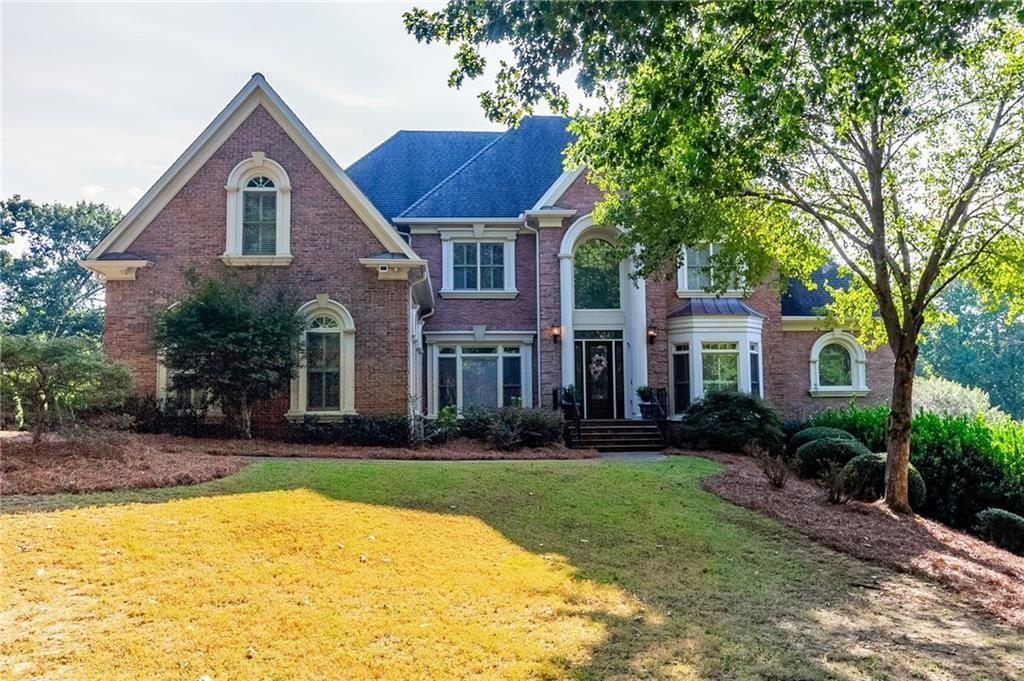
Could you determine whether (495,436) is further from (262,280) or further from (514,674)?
(514,674)

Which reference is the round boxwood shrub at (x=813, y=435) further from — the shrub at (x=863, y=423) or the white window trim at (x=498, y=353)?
the white window trim at (x=498, y=353)

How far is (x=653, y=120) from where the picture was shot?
24.9 feet

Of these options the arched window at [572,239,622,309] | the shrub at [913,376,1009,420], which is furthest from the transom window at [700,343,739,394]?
the shrub at [913,376,1009,420]

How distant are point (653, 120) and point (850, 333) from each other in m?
16.3

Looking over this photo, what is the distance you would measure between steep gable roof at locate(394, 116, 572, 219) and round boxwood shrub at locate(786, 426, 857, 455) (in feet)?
32.7

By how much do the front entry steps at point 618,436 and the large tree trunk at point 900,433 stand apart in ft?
21.4

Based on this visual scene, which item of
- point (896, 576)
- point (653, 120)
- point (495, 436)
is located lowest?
point (896, 576)

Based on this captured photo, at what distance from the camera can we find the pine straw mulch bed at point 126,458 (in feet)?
27.9

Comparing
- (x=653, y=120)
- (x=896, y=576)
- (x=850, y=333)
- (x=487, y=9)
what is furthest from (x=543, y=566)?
(x=850, y=333)

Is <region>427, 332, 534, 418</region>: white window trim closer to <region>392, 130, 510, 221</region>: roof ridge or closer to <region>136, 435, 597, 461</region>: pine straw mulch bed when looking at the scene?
<region>392, 130, 510, 221</region>: roof ridge

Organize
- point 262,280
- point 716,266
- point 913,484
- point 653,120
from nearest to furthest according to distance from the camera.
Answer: point 653,120 → point 913,484 → point 716,266 → point 262,280

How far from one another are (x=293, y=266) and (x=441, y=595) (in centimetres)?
1155

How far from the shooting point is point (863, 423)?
16359mm

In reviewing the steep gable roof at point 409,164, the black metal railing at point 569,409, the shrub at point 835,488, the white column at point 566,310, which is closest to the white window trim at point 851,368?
the black metal railing at point 569,409
